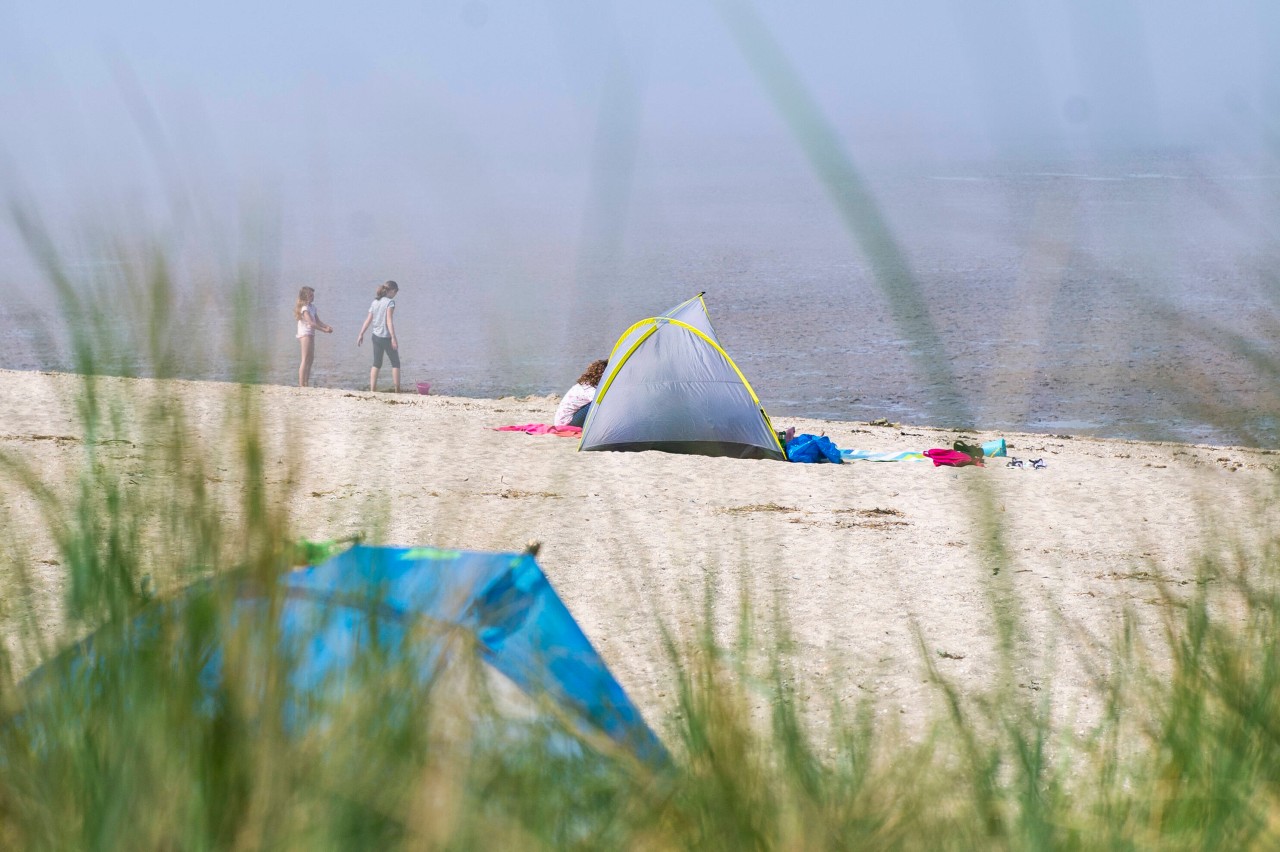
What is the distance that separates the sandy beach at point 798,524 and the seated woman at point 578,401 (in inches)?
21.5

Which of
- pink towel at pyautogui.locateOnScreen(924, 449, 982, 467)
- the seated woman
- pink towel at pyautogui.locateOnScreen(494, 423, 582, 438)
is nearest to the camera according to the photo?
pink towel at pyautogui.locateOnScreen(924, 449, 982, 467)

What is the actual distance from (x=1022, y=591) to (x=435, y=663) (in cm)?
534

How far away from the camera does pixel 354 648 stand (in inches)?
49.3

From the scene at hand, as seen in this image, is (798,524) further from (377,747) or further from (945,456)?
(377,747)

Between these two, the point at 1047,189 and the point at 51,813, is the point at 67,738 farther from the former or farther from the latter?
the point at 1047,189

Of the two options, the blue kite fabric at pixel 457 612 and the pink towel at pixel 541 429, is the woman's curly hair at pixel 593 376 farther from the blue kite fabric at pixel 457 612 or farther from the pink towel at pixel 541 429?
the blue kite fabric at pixel 457 612

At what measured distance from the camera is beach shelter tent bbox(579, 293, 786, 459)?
10000 mm

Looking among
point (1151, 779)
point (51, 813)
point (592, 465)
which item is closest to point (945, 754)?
point (1151, 779)

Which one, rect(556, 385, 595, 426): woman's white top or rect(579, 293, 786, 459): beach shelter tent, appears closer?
rect(579, 293, 786, 459): beach shelter tent

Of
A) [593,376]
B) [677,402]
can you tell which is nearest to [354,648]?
[677,402]

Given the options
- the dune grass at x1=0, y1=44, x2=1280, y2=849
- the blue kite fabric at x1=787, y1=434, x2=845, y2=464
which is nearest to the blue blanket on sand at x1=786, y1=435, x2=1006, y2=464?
the blue kite fabric at x1=787, y1=434, x2=845, y2=464

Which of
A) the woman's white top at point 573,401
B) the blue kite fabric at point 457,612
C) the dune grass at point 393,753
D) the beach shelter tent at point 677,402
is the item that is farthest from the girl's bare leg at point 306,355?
the woman's white top at point 573,401

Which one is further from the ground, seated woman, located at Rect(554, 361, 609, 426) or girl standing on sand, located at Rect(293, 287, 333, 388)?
girl standing on sand, located at Rect(293, 287, 333, 388)

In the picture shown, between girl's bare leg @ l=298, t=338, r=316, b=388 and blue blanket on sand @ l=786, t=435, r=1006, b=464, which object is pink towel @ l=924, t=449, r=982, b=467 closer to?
blue blanket on sand @ l=786, t=435, r=1006, b=464
